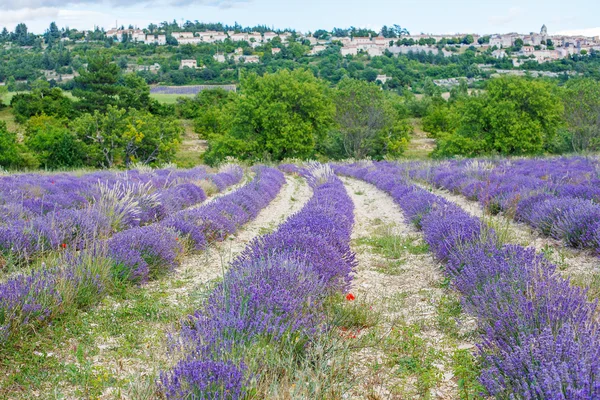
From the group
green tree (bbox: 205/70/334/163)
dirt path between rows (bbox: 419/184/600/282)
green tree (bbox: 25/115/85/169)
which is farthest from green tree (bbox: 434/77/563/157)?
dirt path between rows (bbox: 419/184/600/282)

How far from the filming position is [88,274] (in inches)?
171

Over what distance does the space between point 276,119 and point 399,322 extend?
106 ft

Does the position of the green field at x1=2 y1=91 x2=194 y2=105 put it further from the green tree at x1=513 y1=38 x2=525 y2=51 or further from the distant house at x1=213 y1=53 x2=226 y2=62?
the green tree at x1=513 y1=38 x2=525 y2=51

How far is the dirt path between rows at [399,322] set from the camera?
2.99 meters

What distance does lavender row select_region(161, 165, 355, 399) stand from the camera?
238 cm

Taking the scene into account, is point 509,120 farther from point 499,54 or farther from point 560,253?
point 499,54

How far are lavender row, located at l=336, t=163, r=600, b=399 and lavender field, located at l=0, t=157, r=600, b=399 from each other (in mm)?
17

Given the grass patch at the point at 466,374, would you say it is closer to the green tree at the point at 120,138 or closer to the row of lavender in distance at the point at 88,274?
the row of lavender in distance at the point at 88,274

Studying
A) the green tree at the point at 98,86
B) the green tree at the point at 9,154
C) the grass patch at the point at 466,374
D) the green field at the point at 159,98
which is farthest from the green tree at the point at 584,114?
the green field at the point at 159,98

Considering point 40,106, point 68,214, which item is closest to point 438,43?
point 40,106

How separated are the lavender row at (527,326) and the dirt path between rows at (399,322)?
28cm

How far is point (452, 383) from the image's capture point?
3.03m

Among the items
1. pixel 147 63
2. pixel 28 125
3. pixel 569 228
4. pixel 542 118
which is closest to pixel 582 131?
pixel 542 118

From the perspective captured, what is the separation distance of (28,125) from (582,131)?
148ft
